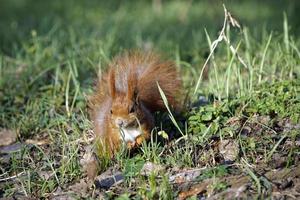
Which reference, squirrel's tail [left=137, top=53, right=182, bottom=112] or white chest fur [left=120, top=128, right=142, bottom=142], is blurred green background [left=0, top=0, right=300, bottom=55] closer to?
squirrel's tail [left=137, top=53, right=182, bottom=112]

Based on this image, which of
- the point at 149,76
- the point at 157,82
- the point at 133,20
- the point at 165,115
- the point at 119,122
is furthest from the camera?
the point at 133,20

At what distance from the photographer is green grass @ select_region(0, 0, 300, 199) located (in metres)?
3.08

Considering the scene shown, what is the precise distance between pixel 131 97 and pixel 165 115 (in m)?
0.53

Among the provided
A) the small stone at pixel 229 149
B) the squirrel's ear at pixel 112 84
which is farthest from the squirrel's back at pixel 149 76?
the small stone at pixel 229 149

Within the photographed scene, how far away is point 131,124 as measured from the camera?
3141mm

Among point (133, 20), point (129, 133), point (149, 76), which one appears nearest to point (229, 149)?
point (129, 133)

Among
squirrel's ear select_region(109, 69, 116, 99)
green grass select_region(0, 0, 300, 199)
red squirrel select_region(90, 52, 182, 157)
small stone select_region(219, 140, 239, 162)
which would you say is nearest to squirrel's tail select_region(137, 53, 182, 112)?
red squirrel select_region(90, 52, 182, 157)

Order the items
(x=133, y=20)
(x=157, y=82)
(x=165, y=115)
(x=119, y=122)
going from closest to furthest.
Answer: (x=119, y=122) → (x=157, y=82) → (x=165, y=115) → (x=133, y=20)

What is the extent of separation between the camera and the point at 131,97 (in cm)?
314

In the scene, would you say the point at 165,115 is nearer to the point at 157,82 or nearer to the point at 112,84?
the point at 157,82

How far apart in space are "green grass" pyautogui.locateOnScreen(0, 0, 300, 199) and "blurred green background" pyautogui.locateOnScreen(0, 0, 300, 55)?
27mm

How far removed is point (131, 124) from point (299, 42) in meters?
2.29

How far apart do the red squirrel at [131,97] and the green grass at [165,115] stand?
87 mm

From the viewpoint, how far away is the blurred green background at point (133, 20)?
5.58m
